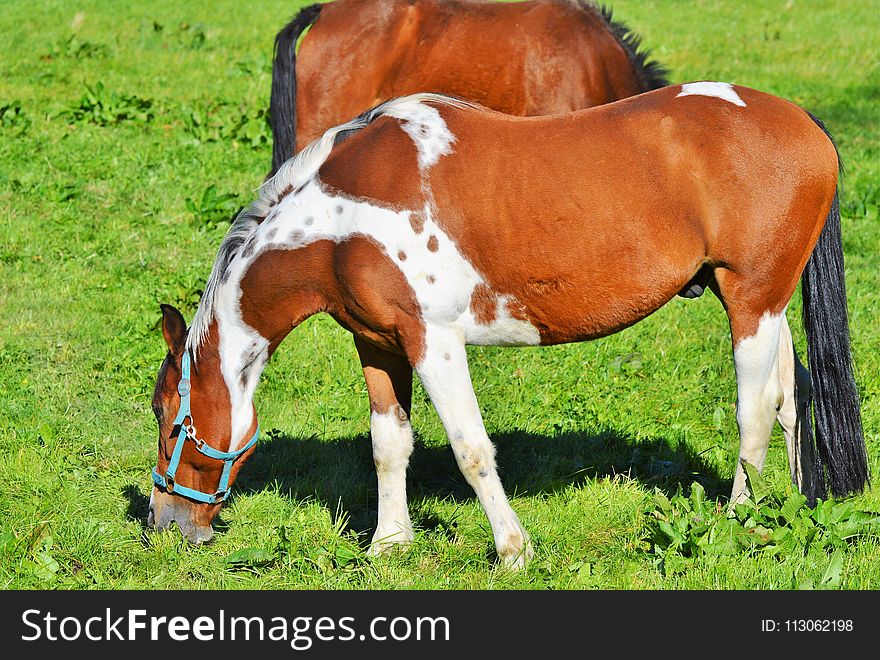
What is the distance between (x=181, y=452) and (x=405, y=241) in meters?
1.26

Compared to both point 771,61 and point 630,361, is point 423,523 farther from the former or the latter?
point 771,61

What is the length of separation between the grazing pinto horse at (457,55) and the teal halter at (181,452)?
163 inches

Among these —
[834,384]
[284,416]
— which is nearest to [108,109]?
[284,416]

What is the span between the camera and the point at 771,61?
45.7 ft

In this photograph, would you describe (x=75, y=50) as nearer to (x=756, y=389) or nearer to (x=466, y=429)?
(x=466, y=429)

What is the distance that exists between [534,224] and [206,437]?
5.11 feet

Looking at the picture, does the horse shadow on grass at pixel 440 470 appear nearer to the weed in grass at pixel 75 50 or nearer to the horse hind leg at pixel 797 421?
the horse hind leg at pixel 797 421

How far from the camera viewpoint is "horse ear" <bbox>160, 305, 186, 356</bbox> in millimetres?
3998

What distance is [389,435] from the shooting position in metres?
4.23

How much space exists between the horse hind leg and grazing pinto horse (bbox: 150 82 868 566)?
412 millimetres

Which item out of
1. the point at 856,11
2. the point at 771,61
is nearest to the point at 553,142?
the point at 771,61

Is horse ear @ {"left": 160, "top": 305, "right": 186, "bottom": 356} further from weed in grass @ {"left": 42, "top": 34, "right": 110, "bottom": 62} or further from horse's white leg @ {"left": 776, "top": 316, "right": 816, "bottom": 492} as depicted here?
weed in grass @ {"left": 42, "top": 34, "right": 110, "bottom": 62}

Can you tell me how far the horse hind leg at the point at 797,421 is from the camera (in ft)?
14.7

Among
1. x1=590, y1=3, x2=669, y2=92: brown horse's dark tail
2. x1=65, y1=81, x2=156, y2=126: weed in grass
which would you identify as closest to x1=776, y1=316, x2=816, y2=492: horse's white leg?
x1=590, y1=3, x2=669, y2=92: brown horse's dark tail
